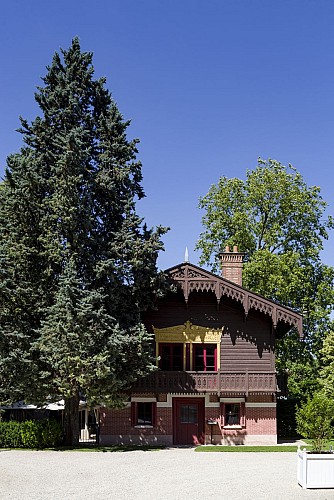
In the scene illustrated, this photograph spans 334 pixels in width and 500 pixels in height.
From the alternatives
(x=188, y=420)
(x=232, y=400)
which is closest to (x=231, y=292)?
(x=232, y=400)

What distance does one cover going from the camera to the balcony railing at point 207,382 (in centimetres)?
3052

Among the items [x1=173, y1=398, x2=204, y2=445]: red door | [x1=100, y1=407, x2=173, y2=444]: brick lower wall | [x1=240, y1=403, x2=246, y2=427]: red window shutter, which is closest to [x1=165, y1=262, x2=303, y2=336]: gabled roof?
[x1=240, y1=403, x2=246, y2=427]: red window shutter

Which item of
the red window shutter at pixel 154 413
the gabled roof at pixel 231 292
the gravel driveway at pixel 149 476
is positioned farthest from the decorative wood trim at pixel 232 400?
the gravel driveway at pixel 149 476

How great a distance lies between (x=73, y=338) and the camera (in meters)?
26.0

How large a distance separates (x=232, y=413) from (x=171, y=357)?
3.93 meters

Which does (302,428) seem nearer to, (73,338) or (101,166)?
(73,338)

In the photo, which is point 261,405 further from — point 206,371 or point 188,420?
point 188,420

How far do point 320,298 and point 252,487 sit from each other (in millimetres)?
25997

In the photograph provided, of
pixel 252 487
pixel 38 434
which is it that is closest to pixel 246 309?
pixel 38 434

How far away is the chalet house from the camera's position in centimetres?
3069

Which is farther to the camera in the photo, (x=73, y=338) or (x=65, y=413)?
(x=65, y=413)

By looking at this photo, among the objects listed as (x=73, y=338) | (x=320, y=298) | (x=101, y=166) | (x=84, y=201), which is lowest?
(x=73, y=338)

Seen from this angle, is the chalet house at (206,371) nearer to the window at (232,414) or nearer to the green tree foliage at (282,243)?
the window at (232,414)

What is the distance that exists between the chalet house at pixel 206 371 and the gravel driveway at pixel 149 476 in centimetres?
428
